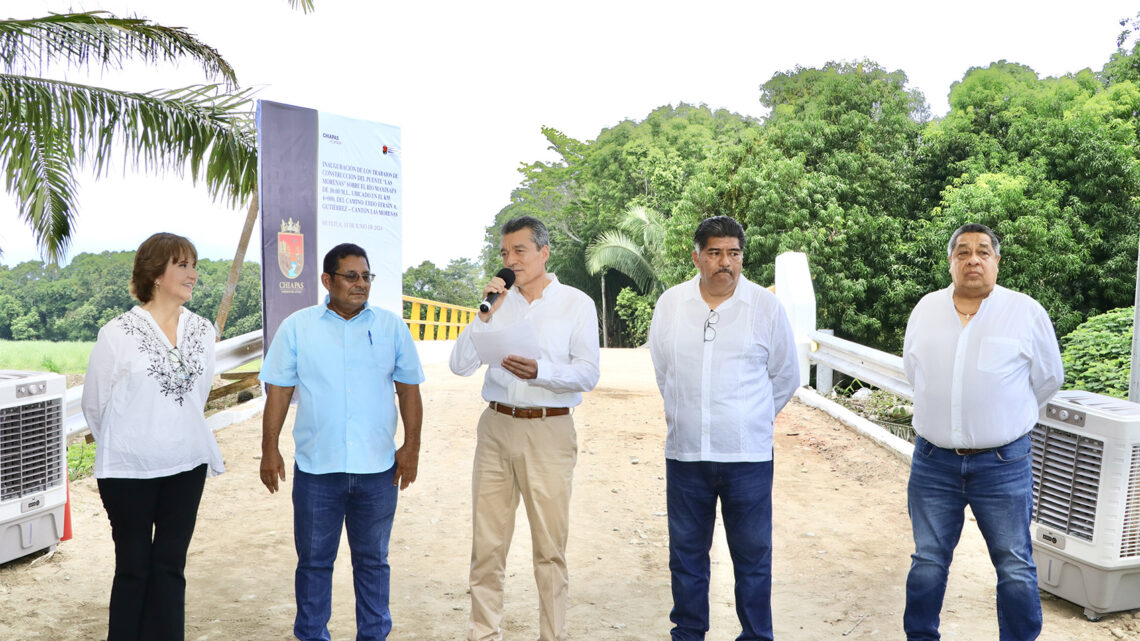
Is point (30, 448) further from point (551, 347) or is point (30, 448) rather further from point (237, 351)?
point (237, 351)

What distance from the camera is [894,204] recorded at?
25.2 metres

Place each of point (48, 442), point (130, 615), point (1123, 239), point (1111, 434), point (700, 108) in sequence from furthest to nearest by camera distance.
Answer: point (700, 108)
point (1123, 239)
point (48, 442)
point (1111, 434)
point (130, 615)

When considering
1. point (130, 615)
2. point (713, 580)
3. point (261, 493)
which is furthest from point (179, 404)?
point (261, 493)

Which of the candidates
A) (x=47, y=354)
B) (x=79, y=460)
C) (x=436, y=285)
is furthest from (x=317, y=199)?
(x=436, y=285)

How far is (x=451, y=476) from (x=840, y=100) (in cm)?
2247

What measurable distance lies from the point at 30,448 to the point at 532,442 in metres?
2.94

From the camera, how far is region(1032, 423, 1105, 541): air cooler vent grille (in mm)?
4203

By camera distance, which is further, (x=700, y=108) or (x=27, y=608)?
(x=700, y=108)

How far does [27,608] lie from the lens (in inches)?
169

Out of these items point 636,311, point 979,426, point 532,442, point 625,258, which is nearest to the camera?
point 979,426

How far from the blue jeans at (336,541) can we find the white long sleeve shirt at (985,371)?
226 centimetres

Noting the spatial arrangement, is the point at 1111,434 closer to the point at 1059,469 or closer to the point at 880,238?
Answer: the point at 1059,469

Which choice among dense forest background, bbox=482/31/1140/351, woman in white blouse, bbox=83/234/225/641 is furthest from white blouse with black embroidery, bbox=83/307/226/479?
dense forest background, bbox=482/31/1140/351

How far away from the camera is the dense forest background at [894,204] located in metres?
21.7
